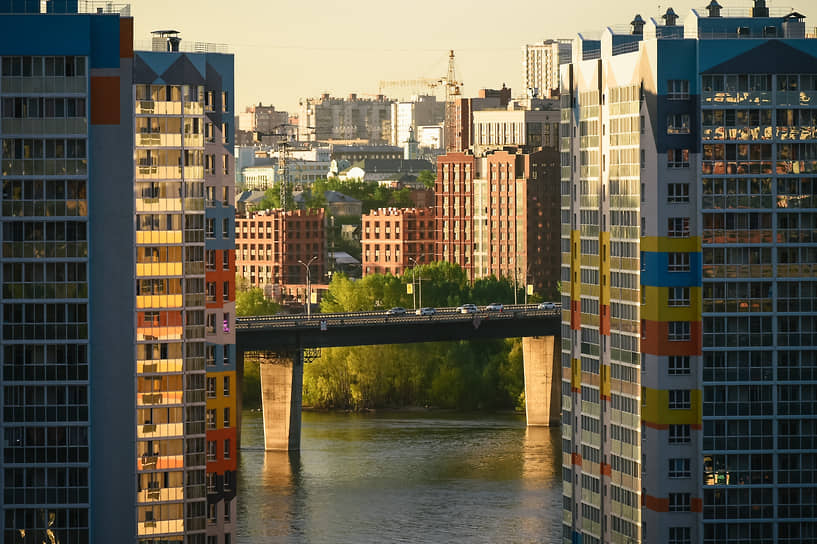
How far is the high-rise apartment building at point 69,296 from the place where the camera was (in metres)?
106

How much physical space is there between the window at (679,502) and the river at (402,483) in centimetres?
2341

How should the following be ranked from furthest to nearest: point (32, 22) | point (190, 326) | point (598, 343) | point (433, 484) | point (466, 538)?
point (433, 484)
point (466, 538)
point (598, 343)
point (190, 326)
point (32, 22)

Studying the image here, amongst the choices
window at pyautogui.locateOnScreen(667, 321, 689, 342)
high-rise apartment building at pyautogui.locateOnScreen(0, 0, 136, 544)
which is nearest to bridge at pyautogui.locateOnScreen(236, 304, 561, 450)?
window at pyautogui.locateOnScreen(667, 321, 689, 342)

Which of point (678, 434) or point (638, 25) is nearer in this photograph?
point (678, 434)

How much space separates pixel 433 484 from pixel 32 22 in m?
63.4

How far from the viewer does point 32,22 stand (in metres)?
106

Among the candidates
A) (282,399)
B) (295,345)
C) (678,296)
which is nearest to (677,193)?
(678,296)

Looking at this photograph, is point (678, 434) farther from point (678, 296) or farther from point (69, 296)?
point (69, 296)

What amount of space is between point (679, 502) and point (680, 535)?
60.7 inches

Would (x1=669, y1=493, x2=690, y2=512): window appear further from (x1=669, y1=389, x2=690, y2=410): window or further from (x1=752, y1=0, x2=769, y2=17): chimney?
(x1=752, y1=0, x2=769, y2=17): chimney

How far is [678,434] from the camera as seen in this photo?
4496 inches

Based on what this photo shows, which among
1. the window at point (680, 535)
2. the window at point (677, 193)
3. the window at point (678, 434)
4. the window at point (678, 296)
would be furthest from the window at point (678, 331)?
the window at point (680, 535)

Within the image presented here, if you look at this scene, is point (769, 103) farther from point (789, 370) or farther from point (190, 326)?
point (190, 326)

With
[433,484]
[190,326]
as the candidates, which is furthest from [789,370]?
[433,484]
